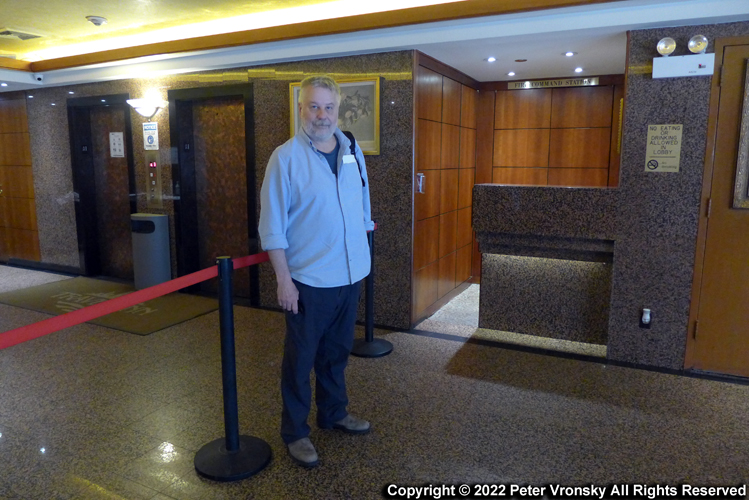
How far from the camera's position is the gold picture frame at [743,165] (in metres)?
3.20

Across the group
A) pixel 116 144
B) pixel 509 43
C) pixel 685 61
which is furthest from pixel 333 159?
pixel 116 144

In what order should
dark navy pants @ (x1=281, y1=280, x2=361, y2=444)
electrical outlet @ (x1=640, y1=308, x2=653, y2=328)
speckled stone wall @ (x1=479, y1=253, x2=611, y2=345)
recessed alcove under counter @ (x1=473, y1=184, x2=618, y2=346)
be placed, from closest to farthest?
dark navy pants @ (x1=281, y1=280, x2=361, y2=444)
electrical outlet @ (x1=640, y1=308, x2=653, y2=328)
recessed alcove under counter @ (x1=473, y1=184, x2=618, y2=346)
speckled stone wall @ (x1=479, y1=253, x2=611, y2=345)

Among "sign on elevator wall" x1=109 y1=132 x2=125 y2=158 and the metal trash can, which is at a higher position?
"sign on elevator wall" x1=109 y1=132 x2=125 y2=158

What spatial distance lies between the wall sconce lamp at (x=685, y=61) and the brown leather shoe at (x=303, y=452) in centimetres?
292

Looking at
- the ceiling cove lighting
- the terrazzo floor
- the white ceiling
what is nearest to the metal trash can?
the white ceiling

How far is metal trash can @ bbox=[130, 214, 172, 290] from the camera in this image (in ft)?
18.1

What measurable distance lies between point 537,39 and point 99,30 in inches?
147

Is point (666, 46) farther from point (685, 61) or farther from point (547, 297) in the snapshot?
point (547, 297)

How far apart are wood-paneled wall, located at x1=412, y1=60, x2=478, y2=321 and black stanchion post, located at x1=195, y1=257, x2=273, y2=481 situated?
2.19 metres

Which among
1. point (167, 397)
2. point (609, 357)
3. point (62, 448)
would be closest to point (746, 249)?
point (609, 357)

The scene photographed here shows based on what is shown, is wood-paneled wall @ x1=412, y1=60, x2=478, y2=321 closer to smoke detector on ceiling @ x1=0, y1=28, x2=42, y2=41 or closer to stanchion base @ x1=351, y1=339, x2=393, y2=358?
stanchion base @ x1=351, y1=339, x2=393, y2=358

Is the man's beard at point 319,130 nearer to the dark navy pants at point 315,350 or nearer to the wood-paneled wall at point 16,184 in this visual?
the dark navy pants at point 315,350

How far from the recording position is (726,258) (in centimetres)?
337

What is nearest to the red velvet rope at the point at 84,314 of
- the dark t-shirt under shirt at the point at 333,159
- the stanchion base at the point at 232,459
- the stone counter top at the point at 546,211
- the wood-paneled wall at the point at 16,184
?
the dark t-shirt under shirt at the point at 333,159
